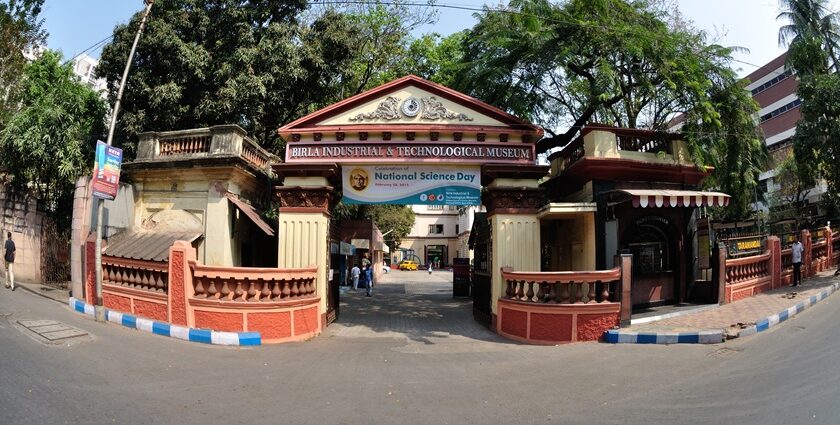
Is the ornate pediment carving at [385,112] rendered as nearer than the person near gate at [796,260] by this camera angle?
Yes

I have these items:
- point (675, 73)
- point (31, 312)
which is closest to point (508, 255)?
point (675, 73)

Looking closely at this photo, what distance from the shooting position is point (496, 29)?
1245 cm

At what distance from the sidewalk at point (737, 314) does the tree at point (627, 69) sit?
2.89 meters

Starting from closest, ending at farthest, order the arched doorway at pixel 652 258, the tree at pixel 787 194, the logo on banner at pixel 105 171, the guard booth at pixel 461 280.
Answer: the logo on banner at pixel 105 171 → the arched doorway at pixel 652 258 → the guard booth at pixel 461 280 → the tree at pixel 787 194

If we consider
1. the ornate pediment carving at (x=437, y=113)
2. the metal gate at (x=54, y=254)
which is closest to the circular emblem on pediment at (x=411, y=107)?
the ornate pediment carving at (x=437, y=113)

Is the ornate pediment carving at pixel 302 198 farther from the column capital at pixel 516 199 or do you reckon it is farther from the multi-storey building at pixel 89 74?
the multi-storey building at pixel 89 74

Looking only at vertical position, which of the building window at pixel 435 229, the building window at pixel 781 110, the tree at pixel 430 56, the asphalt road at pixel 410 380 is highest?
the building window at pixel 781 110

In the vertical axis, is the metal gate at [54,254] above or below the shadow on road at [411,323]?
above

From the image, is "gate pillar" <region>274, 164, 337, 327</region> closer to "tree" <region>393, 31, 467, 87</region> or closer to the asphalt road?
the asphalt road

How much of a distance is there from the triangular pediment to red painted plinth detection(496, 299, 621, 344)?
406 cm

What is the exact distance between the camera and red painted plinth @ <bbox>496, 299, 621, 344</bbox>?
339 inches

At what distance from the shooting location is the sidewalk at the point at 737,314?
845cm

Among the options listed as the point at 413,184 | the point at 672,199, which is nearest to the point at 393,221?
the point at 413,184

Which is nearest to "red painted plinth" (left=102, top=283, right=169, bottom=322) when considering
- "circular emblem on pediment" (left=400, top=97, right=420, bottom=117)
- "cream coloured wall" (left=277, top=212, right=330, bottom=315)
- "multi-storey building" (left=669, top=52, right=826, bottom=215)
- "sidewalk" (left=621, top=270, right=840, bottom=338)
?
"cream coloured wall" (left=277, top=212, right=330, bottom=315)
